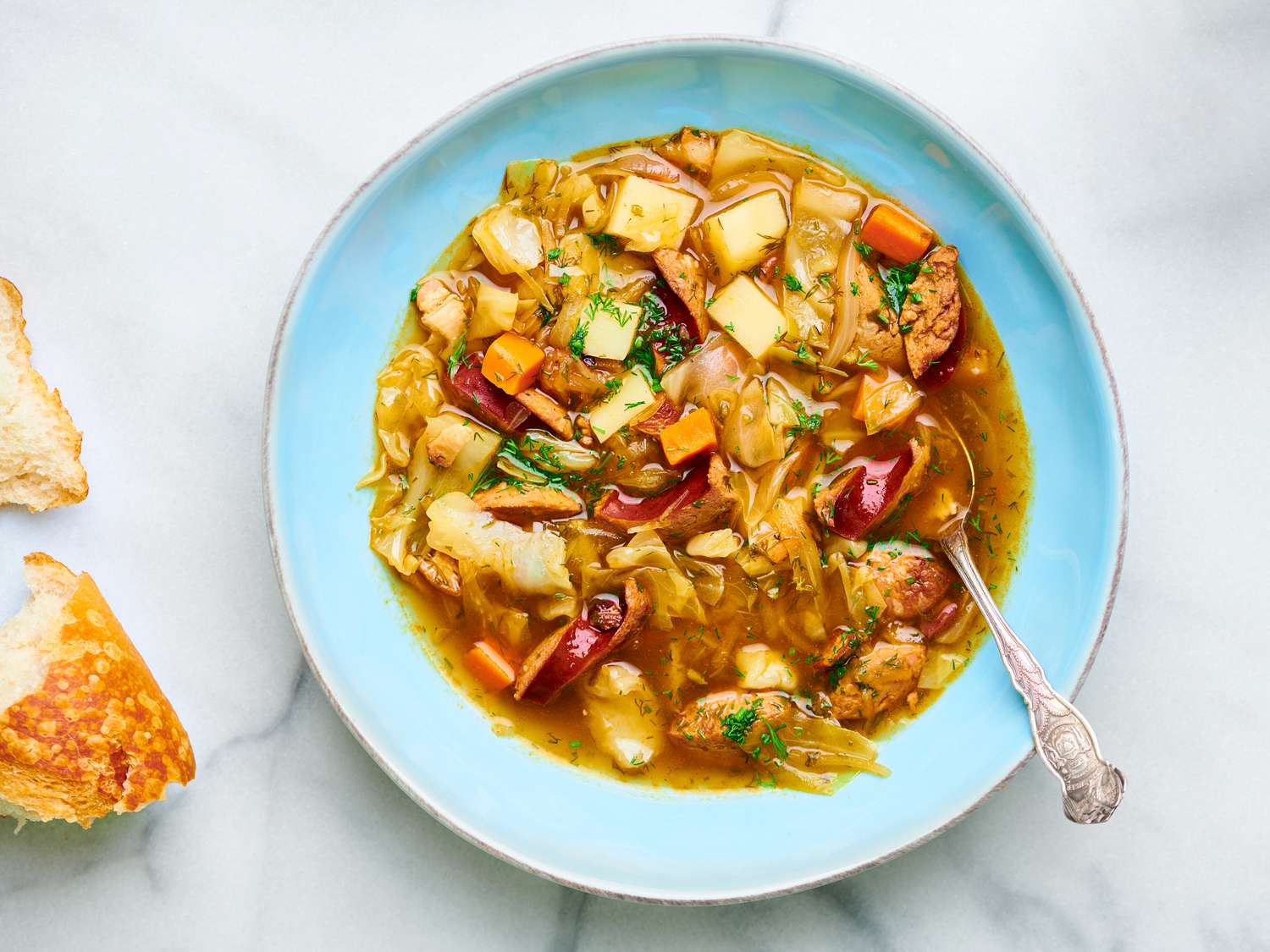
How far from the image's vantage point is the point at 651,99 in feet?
10.9

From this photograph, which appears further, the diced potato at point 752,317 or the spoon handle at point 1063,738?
the diced potato at point 752,317

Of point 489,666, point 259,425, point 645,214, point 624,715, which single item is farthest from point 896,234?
point 259,425

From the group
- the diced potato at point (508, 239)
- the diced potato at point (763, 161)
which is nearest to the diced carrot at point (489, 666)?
the diced potato at point (508, 239)

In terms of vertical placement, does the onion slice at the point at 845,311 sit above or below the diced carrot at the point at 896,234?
below

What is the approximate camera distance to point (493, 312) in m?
3.35

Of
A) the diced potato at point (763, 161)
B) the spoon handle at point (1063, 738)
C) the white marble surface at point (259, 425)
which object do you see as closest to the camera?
the spoon handle at point (1063, 738)

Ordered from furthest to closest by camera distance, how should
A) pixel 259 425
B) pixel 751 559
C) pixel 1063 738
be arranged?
pixel 259 425 < pixel 751 559 < pixel 1063 738

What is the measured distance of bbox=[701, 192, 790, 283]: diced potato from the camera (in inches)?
132

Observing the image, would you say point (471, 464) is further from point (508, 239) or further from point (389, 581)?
point (508, 239)

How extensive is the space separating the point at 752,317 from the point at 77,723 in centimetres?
275

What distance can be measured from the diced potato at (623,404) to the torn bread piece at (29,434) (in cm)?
194

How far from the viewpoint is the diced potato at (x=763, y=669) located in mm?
3463

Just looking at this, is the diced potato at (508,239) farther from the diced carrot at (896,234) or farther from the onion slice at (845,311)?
the diced carrot at (896,234)

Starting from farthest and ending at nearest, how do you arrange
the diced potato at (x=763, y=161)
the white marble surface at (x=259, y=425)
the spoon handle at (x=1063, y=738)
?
the white marble surface at (x=259, y=425) < the diced potato at (x=763, y=161) < the spoon handle at (x=1063, y=738)
